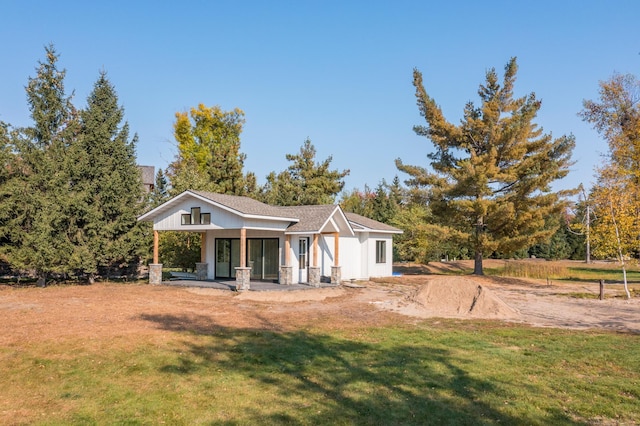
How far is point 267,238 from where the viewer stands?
22.3 metres

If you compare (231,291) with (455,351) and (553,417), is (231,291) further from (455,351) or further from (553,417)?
(553,417)

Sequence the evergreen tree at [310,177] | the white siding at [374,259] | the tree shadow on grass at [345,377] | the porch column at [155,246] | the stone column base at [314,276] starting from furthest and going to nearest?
the evergreen tree at [310,177] → the white siding at [374,259] → the porch column at [155,246] → the stone column base at [314,276] → the tree shadow on grass at [345,377]

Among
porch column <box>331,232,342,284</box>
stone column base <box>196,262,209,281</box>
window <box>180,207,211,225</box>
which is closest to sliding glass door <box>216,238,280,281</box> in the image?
stone column base <box>196,262,209,281</box>

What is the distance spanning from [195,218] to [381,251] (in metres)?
11.7

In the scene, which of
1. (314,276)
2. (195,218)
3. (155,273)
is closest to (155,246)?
(155,273)

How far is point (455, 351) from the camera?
8.75 m

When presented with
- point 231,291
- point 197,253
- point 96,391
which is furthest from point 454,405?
point 197,253

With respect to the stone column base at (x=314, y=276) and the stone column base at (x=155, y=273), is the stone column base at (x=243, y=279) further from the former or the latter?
the stone column base at (x=155, y=273)

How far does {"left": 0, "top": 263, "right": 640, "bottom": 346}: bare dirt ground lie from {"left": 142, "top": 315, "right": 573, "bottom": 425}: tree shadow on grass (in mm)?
1780

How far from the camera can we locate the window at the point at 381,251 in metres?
26.6

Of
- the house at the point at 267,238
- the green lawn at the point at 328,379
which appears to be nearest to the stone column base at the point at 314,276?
the house at the point at 267,238

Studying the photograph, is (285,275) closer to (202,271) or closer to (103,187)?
(202,271)

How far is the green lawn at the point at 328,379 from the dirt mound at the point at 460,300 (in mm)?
3057

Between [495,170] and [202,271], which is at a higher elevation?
[495,170]
